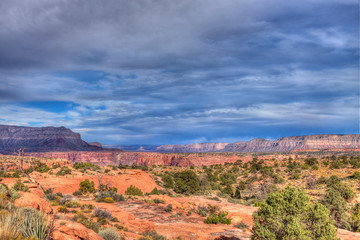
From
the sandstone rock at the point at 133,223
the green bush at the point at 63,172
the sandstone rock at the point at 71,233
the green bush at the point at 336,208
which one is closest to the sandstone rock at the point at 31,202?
the sandstone rock at the point at 71,233

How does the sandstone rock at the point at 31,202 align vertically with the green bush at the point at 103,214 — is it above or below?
above

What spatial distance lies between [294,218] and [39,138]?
194140 mm

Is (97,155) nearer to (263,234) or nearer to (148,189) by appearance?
(148,189)

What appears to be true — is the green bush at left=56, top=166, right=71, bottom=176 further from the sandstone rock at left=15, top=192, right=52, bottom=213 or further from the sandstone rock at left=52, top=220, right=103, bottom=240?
the sandstone rock at left=52, top=220, right=103, bottom=240

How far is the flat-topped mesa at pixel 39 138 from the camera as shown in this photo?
165750 mm

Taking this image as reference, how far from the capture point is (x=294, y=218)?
10078 mm

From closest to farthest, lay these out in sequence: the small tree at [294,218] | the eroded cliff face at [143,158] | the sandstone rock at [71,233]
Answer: the sandstone rock at [71,233], the small tree at [294,218], the eroded cliff face at [143,158]

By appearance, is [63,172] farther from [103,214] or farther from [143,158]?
[143,158]

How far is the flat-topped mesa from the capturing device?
544 feet

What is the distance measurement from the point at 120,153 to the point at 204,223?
5252 inches

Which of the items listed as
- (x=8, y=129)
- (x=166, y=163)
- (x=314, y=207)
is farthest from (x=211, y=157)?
(x=8, y=129)

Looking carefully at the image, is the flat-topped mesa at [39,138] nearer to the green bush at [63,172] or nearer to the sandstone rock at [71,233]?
the green bush at [63,172]

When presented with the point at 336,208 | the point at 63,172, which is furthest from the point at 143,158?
the point at 336,208

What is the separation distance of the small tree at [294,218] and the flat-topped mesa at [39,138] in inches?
6641
